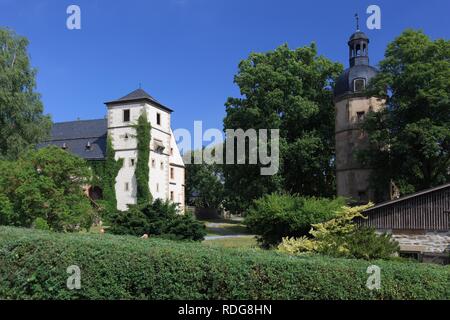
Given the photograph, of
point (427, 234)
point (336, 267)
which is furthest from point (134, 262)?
point (427, 234)

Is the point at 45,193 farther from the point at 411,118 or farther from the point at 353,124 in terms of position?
the point at 353,124

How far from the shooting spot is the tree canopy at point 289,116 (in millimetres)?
37188

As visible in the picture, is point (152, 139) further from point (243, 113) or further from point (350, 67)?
point (350, 67)

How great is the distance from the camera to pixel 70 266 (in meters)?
8.23

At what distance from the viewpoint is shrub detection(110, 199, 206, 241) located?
51.8 feet

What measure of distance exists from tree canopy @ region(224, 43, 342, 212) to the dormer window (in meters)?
4.12

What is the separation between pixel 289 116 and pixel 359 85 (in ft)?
20.7

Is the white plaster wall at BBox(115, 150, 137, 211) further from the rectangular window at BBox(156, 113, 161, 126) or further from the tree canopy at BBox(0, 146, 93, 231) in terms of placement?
the tree canopy at BBox(0, 146, 93, 231)

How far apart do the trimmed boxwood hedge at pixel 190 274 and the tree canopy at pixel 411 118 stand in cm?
2222

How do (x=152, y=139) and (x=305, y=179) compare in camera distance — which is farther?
(x=152, y=139)

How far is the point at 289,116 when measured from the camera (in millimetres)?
38062

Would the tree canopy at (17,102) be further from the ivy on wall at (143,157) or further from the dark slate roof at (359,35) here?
the dark slate roof at (359,35)

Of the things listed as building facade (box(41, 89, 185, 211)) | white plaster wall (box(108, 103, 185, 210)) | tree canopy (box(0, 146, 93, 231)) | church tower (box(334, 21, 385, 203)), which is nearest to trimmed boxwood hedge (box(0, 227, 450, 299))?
tree canopy (box(0, 146, 93, 231))
